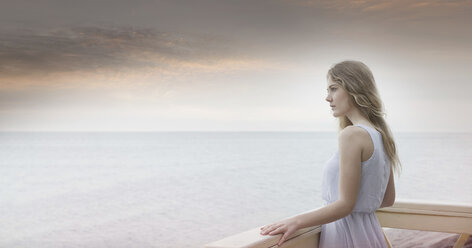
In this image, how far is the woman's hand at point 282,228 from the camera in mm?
1137

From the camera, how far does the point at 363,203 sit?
1445mm

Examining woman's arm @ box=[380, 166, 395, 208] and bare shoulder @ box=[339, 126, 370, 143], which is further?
woman's arm @ box=[380, 166, 395, 208]

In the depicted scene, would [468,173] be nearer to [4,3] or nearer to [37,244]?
[37,244]

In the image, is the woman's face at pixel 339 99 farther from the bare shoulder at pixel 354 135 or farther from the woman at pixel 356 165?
the bare shoulder at pixel 354 135

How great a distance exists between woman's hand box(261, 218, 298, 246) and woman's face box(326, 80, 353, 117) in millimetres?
440

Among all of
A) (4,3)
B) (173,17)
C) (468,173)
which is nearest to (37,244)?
(4,3)

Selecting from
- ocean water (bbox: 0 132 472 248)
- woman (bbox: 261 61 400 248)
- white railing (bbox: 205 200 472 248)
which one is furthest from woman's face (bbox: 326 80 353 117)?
ocean water (bbox: 0 132 472 248)

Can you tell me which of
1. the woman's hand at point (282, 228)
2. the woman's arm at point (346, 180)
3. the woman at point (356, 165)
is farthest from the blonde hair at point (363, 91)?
the woman's hand at point (282, 228)

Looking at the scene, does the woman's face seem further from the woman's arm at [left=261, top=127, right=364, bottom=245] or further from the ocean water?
the ocean water

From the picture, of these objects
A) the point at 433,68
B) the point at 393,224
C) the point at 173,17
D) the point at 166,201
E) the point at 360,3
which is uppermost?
the point at 173,17

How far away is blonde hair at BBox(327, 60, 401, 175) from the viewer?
147 centimetres

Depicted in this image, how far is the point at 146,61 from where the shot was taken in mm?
24375

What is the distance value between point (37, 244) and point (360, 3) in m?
13.3

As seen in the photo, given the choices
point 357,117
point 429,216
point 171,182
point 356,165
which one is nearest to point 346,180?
point 356,165
